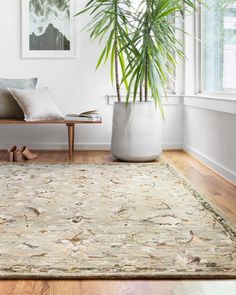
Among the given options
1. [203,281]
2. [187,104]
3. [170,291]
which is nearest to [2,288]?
[170,291]

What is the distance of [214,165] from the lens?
4082 mm

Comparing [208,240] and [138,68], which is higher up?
[138,68]

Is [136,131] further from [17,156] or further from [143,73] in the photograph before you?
[17,156]

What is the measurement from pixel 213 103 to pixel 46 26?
2066 millimetres

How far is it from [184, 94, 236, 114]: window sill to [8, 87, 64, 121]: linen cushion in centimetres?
127

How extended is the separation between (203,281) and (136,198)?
1.27m

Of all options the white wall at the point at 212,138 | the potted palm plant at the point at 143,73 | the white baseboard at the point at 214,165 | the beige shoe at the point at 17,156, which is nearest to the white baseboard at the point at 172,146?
the white wall at the point at 212,138

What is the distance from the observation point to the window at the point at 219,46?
392 centimetres

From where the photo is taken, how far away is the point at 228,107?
3633mm

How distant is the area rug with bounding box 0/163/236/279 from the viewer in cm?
186

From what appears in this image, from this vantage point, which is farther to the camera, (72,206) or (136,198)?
(136,198)

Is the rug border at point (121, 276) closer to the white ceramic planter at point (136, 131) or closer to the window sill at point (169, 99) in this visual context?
the white ceramic planter at point (136, 131)

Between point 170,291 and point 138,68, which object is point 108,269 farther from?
point 138,68

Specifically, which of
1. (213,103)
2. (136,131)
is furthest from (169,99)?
(213,103)
